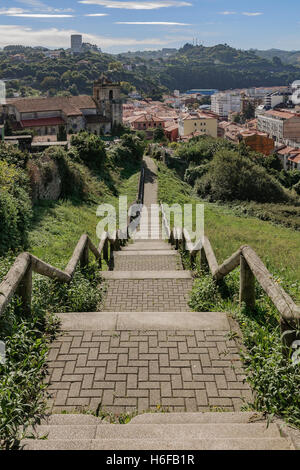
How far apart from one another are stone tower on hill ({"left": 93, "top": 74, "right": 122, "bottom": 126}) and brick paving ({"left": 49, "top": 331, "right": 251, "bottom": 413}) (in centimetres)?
5704

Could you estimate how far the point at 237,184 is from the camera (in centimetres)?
3600

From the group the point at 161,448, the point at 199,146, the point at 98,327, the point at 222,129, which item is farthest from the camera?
the point at 222,129

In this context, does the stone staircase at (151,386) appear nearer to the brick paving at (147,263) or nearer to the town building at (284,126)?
the brick paving at (147,263)

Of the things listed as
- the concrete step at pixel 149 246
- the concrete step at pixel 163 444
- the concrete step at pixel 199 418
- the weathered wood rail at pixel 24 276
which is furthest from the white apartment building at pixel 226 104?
the concrete step at pixel 163 444

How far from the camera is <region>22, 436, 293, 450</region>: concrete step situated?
2.79 meters

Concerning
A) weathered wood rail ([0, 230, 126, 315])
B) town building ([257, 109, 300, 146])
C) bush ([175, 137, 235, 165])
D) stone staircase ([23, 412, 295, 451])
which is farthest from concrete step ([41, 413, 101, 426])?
town building ([257, 109, 300, 146])

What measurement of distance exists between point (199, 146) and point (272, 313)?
4707 cm

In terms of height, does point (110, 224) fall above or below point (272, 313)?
below

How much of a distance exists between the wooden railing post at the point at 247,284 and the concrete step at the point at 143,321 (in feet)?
1.37

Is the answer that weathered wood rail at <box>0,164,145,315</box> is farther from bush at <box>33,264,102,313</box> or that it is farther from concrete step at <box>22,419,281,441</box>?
concrete step at <box>22,419,281,441</box>

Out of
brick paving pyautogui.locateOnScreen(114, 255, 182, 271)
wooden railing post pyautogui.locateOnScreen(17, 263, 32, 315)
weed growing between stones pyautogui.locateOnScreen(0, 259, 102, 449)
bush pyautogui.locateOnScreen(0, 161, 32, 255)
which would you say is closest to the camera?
weed growing between stones pyautogui.locateOnScreen(0, 259, 102, 449)

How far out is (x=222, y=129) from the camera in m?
111
